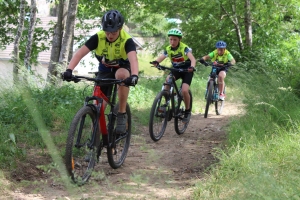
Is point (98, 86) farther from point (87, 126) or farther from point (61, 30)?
point (61, 30)

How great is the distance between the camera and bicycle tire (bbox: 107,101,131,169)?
19.8ft

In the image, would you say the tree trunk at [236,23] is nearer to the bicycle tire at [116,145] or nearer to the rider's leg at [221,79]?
the rider's leg at [221,79]

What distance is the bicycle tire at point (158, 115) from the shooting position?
26.7ft

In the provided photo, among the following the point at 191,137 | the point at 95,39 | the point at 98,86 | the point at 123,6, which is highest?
the point at 123,6

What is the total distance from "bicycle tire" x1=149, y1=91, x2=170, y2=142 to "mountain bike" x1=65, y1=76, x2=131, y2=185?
5.79ft

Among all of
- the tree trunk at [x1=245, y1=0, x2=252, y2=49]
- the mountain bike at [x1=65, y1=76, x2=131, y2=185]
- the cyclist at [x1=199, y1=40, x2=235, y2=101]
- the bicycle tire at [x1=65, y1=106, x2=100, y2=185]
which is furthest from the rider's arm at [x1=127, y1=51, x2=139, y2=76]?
the tree trunk at [x1=245, y1=0, x2=252, y2=49]

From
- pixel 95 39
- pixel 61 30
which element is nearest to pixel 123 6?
pixel 61 30

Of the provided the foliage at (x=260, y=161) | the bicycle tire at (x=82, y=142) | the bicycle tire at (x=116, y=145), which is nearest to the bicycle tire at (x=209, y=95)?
the foliage at (x=260, y=161)

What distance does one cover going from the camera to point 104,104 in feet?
19.0

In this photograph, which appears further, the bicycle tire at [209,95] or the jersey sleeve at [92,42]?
the bicycle tire at [209,95]

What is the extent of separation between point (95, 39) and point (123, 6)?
14172 millimetres

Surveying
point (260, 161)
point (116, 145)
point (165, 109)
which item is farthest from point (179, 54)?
point (260, 161)

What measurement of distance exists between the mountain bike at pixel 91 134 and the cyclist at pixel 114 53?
0.37 feet

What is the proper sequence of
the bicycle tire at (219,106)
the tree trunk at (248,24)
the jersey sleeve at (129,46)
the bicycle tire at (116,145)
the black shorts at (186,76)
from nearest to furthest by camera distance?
1. the jersey sleeve at (129,46)
2. the bicycle tire at (116,145)
3. the black shorts at (186,76)
4. the bicycle tire at (219,106)
5. the tree trunk at (248,24)
